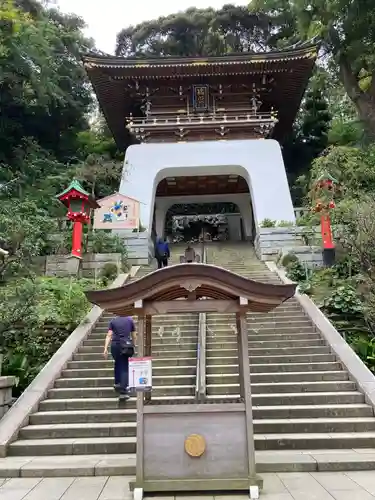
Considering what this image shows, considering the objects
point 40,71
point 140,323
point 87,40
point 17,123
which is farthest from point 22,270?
point 87,40

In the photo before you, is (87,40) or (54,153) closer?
(54,153)

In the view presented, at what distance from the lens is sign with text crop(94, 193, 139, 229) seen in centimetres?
1379

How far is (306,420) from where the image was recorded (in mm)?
5859

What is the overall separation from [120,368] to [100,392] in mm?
643

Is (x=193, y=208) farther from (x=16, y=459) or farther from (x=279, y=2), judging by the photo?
(x=16, y=459)

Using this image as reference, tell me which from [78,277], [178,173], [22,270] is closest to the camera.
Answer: [22,270]

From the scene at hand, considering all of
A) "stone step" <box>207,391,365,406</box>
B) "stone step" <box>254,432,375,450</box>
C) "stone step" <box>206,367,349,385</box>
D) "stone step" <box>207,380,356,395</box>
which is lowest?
"stone step" <box>254,432,375,450</box>

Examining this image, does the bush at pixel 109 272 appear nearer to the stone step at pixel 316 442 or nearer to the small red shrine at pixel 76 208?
the small red shrine at pixel 76 208

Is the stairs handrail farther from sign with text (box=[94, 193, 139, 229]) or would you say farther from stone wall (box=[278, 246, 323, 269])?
sign with text (box=[94, 193, 139, 229])

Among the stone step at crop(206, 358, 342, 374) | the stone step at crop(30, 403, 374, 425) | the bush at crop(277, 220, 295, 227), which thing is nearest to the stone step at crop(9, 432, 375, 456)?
the stone step at crop(30, 403, 374, 425)

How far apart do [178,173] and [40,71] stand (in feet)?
28.7

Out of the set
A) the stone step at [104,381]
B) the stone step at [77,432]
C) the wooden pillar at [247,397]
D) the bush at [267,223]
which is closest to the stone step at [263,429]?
the stone step at [77,432]

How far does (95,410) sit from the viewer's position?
6.33 metres

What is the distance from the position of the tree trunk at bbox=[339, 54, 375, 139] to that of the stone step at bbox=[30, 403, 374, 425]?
51.6 ft
